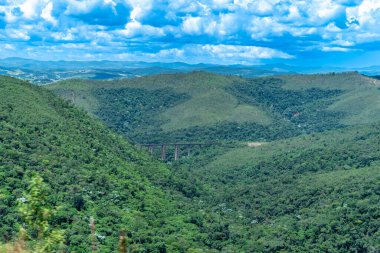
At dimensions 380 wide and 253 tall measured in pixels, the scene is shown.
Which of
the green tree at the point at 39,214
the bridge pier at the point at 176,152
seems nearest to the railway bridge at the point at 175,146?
the bridge pier at the point at 176,152

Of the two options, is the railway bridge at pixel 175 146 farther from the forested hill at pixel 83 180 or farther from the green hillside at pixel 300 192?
the forested hill at pixel 83 180

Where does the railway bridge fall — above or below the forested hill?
below

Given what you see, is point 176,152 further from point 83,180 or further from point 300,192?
point 83,180

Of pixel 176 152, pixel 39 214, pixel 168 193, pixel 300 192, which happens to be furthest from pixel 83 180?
pixel 176 152

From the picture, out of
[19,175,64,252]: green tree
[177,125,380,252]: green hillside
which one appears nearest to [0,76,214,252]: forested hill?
[177,125,380,252]: green hillside

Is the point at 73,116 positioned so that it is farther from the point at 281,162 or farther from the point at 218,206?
the point at 281,162

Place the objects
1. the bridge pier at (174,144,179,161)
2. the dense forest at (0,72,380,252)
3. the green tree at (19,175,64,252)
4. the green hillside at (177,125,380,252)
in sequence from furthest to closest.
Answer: the bridge pier at (174,144,179,161), the green hillside at (177,125,380,252), the dense forest at (0,72,380,252), the green tree at (19,175,64,252)

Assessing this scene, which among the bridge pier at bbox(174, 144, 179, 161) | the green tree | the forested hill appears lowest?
the bridge pier at bbox(174, 144, 179, 161)

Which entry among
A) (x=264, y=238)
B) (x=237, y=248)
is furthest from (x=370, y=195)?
(x=237, y=248)

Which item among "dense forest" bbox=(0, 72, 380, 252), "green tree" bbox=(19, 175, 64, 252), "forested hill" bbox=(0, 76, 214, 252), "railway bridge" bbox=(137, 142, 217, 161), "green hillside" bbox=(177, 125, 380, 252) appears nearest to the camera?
"green tree" bbox=(19, 175, 64, 252)

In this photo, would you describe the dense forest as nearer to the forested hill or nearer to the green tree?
the forested hill
